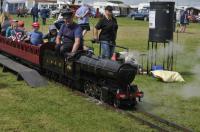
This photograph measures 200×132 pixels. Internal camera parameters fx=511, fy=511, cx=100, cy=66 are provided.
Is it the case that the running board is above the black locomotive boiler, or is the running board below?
below

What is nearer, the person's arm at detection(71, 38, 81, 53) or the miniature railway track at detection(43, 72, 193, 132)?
the miniature railway track at detection(43, 72, 193, 132)

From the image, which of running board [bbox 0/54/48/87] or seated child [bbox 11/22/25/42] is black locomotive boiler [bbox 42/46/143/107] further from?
seated child [bbox 11/22/25/42]

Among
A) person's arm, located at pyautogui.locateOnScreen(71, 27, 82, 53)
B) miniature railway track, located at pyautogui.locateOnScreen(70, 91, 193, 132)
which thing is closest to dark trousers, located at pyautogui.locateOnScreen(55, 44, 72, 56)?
person's arm, located at pyautogui.locateOnScreen(71, 27, 82, 53)

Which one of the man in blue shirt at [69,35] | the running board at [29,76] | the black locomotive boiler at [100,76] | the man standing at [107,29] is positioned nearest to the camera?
the black locomotive boiler at [100,76]

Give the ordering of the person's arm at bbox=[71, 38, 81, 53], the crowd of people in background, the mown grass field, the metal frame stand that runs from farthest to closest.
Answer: the metal frame stand < the crowd of people in background < the person's arm at bbox=[71, 38, 81, 53] < the mown grass field

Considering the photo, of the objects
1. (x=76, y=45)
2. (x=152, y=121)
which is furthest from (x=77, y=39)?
(x=152, y=121)

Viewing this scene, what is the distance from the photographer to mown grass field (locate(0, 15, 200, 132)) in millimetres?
8773

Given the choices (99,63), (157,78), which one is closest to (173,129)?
Result: (99,63)

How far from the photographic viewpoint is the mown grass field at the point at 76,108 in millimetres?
8773

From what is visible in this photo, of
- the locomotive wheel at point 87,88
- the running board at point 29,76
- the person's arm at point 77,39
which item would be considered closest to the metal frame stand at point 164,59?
the running board at point 29,76

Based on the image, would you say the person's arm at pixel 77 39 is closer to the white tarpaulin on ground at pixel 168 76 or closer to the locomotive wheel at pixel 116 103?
the locomotive wheel at pixel 116 103

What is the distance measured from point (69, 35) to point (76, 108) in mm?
2604

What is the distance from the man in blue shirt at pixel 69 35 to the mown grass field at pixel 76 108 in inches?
39.5

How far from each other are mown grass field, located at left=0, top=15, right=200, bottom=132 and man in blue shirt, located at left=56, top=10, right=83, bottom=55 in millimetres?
1004
